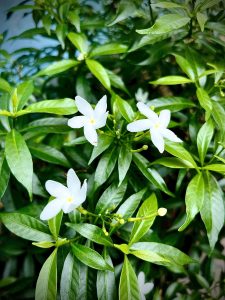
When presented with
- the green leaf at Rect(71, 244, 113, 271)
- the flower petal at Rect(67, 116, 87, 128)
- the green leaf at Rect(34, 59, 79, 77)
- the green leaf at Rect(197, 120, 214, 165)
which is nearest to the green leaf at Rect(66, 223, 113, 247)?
the green leaf at Rect(71, 244, 113, 271)

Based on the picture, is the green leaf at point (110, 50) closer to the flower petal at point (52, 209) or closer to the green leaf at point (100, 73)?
the green leaf at point (100, 73)

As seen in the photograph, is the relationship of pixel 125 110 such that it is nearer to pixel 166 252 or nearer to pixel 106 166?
pixel 106 166

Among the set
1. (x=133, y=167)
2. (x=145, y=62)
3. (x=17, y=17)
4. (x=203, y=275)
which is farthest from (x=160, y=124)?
(x=17, y=17)

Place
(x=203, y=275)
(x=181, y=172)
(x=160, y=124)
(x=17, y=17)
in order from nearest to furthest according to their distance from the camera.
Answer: (x=160, y=124), (x=181, y=172), (x=203, y=275), (x=17, y=17)

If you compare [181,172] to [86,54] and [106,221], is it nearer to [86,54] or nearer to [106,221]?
[106,221]

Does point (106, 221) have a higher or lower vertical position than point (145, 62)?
lower

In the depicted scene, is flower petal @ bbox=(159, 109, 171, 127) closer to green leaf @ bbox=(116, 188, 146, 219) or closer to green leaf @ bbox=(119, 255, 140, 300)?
green leaf @ bbox=(116, 188, 146, 219)
